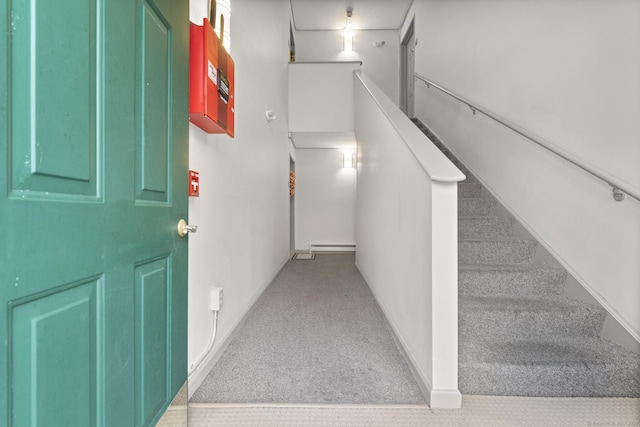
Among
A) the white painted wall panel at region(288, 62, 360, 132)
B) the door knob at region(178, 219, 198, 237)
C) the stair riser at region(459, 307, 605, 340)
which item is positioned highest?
the white painted wall panel at region(288, 62, 360, 132)

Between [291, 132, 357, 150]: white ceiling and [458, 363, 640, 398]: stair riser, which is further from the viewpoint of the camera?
[291, 132, 357, 150]: white ceiling

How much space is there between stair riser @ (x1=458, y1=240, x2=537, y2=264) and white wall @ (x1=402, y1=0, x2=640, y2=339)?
0.48 ft

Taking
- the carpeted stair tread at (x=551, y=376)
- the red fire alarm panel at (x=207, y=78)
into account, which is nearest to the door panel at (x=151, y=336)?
the red fire alarm panel at (x=207, y=78)

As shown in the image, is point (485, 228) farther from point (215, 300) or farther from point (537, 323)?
point (215, 300)

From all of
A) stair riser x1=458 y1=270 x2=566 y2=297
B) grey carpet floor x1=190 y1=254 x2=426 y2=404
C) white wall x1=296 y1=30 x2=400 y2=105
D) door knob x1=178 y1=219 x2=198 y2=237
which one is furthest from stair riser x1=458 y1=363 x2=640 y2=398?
white wall x1=296 y1=30 x2=400 y2=105

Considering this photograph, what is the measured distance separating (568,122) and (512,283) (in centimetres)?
112

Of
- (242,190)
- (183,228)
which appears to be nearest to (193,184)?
(183,228)

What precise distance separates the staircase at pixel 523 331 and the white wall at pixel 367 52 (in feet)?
15.1

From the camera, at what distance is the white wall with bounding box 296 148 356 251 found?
5961 mm

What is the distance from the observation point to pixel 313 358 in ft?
5.65

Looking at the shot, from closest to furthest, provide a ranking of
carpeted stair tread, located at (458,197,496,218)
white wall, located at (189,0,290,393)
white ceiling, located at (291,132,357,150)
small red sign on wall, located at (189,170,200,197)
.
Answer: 1. small red sign on wall, located at (189,170,200,197)
2. white wall, located at (189,0,290,393)
3. carpeted stair tread, located at (458,197,496,218)
4. white ceiling, located at (291,132,357,150)

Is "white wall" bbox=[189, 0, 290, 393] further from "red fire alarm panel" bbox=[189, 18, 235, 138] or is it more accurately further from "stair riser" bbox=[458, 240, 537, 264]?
"stair riser" bbox=[458, 240, 537, 264]

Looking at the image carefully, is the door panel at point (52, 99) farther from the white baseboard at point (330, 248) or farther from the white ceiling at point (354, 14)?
the white ceiling at point (354, 14)

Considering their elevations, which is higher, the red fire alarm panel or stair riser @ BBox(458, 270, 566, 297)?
the red fire alarm panel
